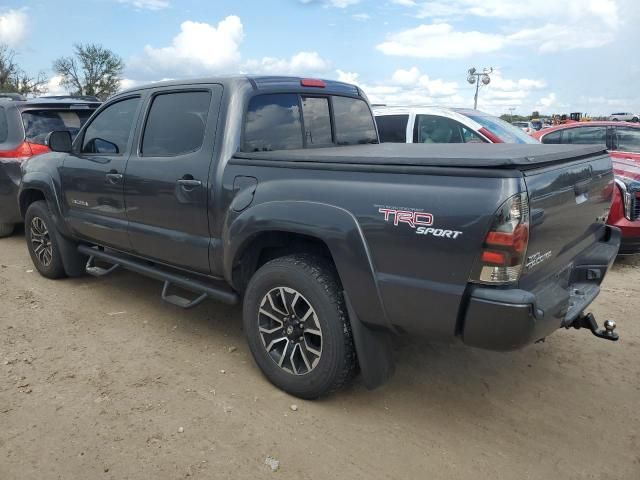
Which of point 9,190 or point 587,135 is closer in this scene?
point 9,190

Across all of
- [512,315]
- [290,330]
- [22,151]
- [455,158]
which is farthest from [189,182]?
[22,151]

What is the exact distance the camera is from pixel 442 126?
279 inches

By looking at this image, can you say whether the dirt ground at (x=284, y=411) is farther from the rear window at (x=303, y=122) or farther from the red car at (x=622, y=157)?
the red car at (x=622, y=157)

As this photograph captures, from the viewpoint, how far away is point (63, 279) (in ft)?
18.0

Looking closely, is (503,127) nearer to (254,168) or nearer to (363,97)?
(363,97)

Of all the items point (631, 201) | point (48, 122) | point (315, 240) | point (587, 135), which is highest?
point (48, 122)

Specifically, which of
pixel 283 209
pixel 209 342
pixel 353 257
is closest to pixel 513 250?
pixel 353 257

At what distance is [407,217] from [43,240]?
4347mm

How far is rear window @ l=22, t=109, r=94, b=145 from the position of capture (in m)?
6.54

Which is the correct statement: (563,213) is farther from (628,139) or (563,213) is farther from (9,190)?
(628,139)

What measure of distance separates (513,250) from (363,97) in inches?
107

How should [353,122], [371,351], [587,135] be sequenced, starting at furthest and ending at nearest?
[587,135] < [353,122] < [371,351]

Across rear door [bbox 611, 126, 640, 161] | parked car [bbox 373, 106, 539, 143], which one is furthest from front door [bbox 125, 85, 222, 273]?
rear door [bbox 611, 126, 640, 161]

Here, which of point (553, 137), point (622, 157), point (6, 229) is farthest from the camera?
point (553, 137)
